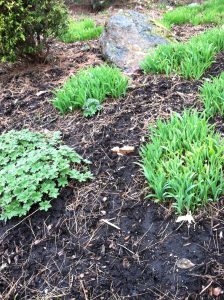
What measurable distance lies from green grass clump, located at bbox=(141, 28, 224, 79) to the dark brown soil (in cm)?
53

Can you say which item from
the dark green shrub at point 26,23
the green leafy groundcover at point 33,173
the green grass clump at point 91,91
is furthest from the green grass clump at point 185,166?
the dark green shrub at point 26,23

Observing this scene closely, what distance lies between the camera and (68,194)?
2.66m

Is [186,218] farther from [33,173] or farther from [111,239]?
[33,173]

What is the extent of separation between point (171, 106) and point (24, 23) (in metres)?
2.18

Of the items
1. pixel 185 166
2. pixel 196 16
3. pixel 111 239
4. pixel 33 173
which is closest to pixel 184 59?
pixel 185 166

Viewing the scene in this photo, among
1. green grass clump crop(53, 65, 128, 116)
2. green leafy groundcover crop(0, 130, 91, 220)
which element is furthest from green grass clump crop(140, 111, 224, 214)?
green grass clump crop(53, 65, 128, 116)

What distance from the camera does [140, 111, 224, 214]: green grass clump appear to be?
86.5 inches

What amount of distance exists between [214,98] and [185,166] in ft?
3.10

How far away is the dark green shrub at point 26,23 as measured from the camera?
166 inches

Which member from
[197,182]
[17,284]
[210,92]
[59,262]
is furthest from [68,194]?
[210,92]

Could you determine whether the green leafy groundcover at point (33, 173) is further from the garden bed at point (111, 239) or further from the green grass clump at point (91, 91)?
the green grass clump at point (91, 91)

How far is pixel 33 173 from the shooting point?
104 inches

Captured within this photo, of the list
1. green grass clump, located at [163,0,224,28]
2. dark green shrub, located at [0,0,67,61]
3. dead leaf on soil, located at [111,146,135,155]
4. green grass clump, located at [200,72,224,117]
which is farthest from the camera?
green grass clump, located at [163,0,224,28]

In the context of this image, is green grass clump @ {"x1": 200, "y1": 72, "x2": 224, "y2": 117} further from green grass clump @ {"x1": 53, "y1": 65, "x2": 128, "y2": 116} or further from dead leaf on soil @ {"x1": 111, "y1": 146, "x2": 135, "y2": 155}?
green grass clump @ {"x1": 53, "y1": 65, "x2": 128, "y2": 116}
